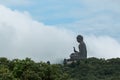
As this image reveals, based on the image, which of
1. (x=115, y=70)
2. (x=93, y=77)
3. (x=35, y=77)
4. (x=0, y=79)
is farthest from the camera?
(x=115, y=70)

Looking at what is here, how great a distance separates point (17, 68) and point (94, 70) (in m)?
34.6

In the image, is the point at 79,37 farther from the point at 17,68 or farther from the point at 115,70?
the point at 17,68

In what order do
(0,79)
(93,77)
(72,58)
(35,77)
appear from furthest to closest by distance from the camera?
(72,58)
(93,77)
(35,77)
(0,79)

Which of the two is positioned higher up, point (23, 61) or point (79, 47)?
point (79, 47)

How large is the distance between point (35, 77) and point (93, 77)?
28.9 metres

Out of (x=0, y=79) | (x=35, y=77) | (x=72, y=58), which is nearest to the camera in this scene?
(x=0, y=79)

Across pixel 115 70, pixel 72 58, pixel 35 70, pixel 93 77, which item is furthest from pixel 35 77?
pixel 72 58

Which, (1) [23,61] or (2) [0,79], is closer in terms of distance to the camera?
(2) [0,79]

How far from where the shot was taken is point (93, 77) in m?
69.4

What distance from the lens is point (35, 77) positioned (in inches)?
1610

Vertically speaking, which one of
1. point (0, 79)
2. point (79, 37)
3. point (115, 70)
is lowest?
point (0, 79)

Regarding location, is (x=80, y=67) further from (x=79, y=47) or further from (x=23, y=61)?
(x=23, y=61)

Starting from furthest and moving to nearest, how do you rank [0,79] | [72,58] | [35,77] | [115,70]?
[72,58] < [115,70] < [35,77] < [0,79]

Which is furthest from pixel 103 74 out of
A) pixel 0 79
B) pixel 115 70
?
pixel 0 79
